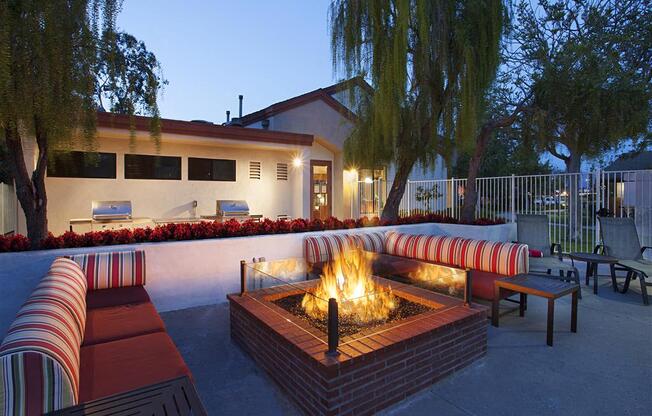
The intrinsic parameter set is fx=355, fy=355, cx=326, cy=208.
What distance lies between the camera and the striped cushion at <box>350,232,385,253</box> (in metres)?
5.62

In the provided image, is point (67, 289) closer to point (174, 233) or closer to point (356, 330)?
point (174, 233)

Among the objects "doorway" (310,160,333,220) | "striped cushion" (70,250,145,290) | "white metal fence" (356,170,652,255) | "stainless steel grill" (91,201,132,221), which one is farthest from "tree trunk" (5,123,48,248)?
"white metal fence" (356,170,652,255)

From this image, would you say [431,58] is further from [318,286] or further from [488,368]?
[488,368]

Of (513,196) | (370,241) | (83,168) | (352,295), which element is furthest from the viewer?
(83,168)

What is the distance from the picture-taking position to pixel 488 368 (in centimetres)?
300

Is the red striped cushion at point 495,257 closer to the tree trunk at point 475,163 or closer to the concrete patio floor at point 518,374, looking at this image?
the concrete patio floor at point 518,374

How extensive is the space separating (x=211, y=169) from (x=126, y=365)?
784 centimetres

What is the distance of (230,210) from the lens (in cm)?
925

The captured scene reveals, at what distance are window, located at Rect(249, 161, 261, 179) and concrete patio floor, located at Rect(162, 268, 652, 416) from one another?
20.4ft

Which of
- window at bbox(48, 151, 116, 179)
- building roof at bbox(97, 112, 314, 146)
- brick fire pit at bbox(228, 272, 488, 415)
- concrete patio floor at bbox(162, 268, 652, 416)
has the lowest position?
concrete patio floor at bbox(162, 268, 652, 416)

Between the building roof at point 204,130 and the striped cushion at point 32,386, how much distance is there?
5.64m

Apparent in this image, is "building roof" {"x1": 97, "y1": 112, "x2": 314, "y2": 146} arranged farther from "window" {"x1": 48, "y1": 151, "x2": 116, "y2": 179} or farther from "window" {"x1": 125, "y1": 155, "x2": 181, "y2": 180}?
"window" {"x1": 48, "y1": 151, "x2": 116, "y2": 179}

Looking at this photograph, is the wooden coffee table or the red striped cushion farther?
the red striped cushion

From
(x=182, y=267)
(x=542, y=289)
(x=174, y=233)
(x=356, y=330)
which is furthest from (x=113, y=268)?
(x=542, y=289)
